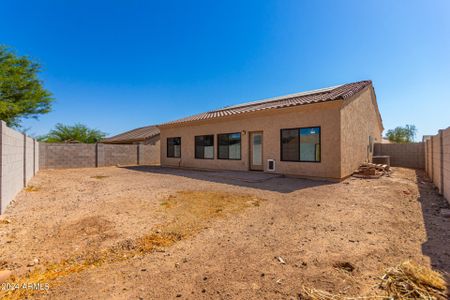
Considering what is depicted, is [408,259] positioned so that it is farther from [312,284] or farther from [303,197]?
[303,197]

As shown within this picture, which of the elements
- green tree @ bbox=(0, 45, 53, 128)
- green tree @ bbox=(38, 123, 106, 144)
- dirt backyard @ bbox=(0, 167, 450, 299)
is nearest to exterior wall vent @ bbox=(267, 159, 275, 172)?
dirt backyard @ bbox=(0, 167, 450, 299)

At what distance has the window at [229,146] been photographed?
1241 centimetres

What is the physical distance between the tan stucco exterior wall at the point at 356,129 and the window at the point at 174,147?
36.3 feet

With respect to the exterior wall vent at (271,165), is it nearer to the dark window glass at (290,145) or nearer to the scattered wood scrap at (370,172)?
the dark window glass at (290,145)

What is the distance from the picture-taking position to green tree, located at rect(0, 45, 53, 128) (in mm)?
16314

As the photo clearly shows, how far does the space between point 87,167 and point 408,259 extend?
65.9 ft

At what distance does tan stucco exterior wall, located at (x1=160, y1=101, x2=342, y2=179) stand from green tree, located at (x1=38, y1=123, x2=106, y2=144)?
22767 millimetres

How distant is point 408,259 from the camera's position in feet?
9.36

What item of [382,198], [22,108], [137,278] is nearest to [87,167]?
[22,108]

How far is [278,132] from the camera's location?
10602 mm

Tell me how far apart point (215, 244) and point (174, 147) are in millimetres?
13963

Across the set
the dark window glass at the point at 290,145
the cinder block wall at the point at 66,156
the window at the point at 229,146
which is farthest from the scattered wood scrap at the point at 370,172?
the cinder block wall at the point at 66,156

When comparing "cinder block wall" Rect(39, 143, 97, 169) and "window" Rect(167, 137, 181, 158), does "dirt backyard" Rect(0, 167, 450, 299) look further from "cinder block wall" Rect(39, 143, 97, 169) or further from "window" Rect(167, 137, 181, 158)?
"cinder block wall" Rect(39, 143, 97, 169)

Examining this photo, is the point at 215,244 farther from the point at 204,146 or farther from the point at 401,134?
the point at 401,134
